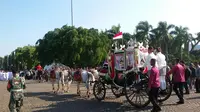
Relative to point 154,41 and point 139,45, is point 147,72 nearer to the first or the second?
point 139,45

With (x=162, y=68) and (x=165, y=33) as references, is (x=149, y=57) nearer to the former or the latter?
(x=162, y=68)

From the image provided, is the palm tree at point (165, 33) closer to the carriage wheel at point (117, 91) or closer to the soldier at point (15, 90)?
the carriage wheel at point (117, 91)

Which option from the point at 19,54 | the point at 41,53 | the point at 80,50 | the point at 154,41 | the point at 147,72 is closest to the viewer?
the point at 147,72

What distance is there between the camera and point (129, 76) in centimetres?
1305

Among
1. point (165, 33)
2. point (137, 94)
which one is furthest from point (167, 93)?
point (165, 33)

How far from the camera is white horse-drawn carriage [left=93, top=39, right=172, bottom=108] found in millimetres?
12041

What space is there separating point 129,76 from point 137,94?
1.23m

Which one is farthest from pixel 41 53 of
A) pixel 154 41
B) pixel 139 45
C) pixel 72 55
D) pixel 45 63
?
pixel 139 45

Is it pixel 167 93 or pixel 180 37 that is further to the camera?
pixel 180 37

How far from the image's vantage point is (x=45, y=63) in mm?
47562

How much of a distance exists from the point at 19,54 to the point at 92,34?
170 ft

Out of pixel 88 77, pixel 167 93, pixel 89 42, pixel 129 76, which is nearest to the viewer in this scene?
pixel 167 93

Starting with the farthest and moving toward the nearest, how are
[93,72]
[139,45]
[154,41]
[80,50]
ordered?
1. [154,41]
2. [80,50]
3. [93,72]
4. [139,45]

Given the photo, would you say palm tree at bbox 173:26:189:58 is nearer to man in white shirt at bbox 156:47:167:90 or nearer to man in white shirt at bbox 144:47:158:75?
man in white shirt at bbox 156:47:167:90
